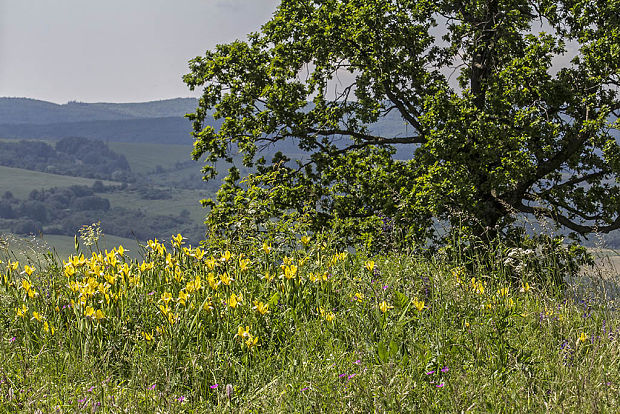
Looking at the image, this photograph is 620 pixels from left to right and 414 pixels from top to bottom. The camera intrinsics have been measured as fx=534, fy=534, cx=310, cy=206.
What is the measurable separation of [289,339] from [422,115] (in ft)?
34.9

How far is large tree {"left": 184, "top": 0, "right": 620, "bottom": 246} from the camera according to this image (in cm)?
1181

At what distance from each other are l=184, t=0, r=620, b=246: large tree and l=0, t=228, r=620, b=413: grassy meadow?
609 cm

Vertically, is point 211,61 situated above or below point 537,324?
above

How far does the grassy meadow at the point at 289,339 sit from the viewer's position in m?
2.85

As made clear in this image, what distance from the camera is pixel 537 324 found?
4.01 metres

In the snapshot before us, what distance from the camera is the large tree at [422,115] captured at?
38.8 feet

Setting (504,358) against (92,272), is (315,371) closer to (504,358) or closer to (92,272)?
(504,358)

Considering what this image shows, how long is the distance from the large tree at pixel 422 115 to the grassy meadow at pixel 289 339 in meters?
6.09

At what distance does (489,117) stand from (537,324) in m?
8.91

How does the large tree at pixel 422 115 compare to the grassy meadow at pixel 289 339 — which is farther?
the large tree at pixel 422 115

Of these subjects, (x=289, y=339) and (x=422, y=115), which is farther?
(x=422, y=115)

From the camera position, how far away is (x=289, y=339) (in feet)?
12.9

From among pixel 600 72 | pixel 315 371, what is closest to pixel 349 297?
pixel 315 371

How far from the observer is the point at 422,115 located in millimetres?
13586
